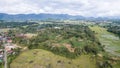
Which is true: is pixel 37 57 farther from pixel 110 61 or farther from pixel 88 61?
pixel 110 61

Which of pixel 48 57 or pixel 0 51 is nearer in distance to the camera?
pixel 48 57

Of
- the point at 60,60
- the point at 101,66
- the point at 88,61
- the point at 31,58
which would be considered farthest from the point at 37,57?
the point at 101,66

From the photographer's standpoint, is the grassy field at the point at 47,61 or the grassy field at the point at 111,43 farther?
the grassy field at the point at 111,43

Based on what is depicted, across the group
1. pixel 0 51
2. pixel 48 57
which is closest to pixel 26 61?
pixel 48 57

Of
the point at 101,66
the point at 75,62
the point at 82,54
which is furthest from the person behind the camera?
the point at 82,54

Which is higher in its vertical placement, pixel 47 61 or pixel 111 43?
pixel 47 61

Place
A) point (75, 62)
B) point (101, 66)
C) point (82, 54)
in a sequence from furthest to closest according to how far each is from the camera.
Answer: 1. point (82, 54)
2. point (75, 62)
3. point (101, 66)

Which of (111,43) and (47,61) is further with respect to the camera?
(111,43)

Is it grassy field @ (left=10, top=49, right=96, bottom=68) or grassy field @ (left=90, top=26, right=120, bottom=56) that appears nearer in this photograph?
grassy field @ (left=10, top=49, right=96, bottom=68)
